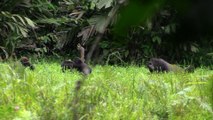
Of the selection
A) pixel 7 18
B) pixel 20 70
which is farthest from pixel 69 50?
pixel 20 70

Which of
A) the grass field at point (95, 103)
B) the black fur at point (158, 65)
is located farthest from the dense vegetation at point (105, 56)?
the black fur at point (158, 65)

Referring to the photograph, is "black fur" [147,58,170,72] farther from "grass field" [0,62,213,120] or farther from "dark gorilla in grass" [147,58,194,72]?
"grass field" [0,62,213,120]

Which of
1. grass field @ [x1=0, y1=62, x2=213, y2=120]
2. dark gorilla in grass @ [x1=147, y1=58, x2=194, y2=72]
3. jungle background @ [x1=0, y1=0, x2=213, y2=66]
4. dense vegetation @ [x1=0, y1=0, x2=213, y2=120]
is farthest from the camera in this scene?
jungle background @ [x1=0, y1=0, x2=213, y2=66]

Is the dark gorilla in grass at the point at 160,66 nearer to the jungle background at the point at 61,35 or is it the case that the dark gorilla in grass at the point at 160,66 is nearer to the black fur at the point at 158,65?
the black fur at the point at 158,65

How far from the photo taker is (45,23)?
9258mm

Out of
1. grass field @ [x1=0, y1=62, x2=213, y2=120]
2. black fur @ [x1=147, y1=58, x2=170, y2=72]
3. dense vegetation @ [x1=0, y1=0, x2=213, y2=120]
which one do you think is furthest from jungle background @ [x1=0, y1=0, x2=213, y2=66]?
grass field @ [x1=0, y1=62, x2=213, y2=120]

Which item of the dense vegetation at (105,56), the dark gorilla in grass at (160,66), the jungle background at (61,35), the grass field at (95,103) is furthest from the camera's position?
the jungle background at (61,35)

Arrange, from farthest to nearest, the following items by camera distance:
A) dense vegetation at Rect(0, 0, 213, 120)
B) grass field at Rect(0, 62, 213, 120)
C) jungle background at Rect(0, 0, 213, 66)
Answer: jungle background at Rect(0, 0, 213, 66)
grass field at Rect(0, 62, 213, 120)
dense vegetation at Rect(0, 0, 213, 120)

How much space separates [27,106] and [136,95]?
3.64 feet

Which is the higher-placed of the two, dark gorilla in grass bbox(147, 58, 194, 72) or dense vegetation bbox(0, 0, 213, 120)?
dense vegetation bbox(0, 0, 213, 120)

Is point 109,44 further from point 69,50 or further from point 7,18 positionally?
point 7,18

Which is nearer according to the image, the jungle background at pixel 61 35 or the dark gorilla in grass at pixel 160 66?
the dark gorilla in grass at pixel 160 66

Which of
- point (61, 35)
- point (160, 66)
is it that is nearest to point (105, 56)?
point (160, 66)

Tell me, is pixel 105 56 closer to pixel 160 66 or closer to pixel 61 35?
pixel 160 66
